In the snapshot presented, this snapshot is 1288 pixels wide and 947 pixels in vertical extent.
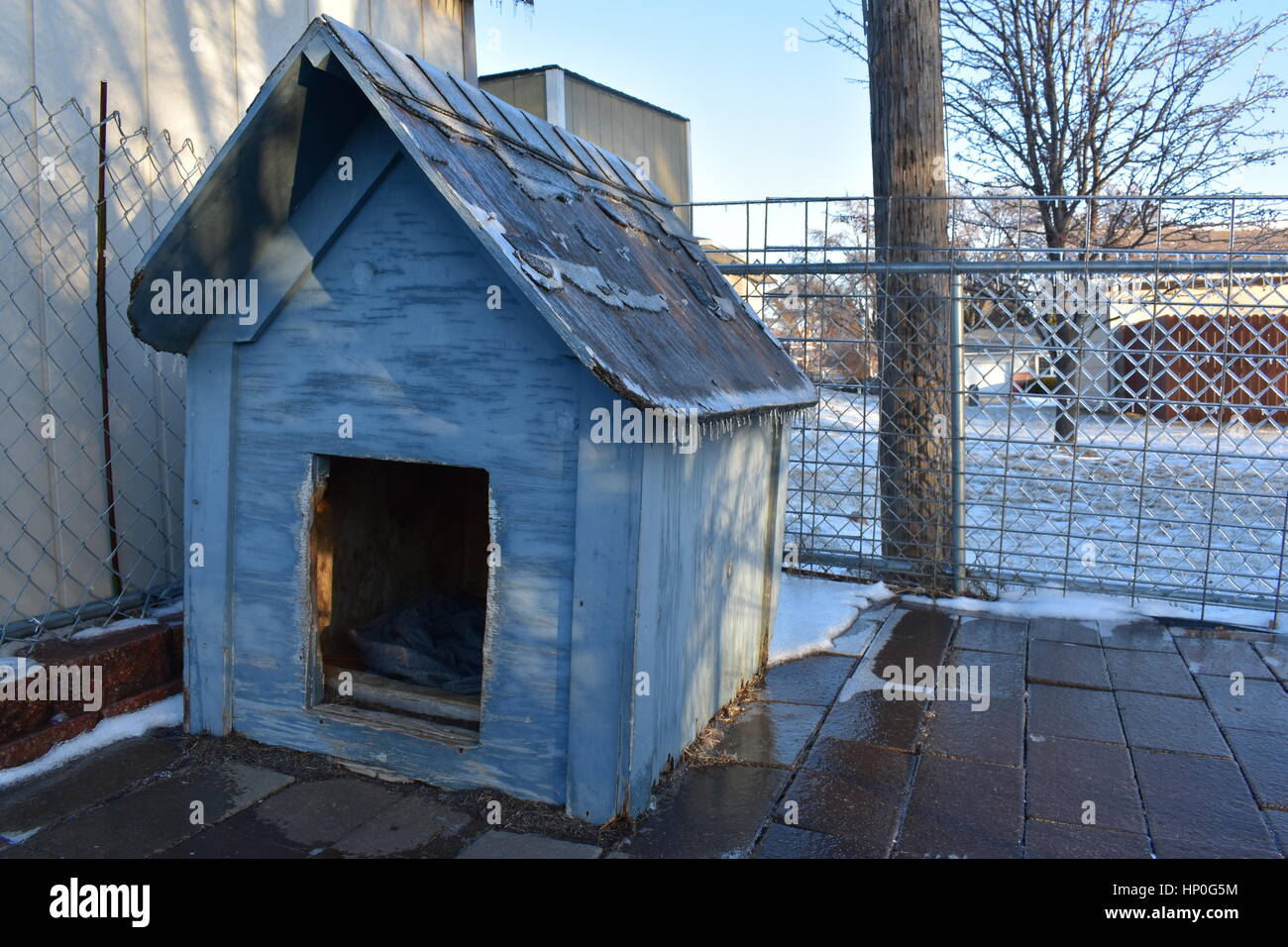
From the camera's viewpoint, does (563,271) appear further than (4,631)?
No

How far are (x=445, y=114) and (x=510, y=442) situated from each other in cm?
115

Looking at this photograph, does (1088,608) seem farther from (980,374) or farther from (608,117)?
(608,117)

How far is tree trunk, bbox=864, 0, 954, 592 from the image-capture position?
6066mm

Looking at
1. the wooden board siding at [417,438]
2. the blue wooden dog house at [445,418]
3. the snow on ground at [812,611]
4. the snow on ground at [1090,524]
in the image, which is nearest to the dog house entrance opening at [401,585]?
the blue wooden dog house at [445,418]

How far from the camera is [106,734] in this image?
3408mm

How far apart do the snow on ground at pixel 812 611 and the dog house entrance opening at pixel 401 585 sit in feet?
5.44

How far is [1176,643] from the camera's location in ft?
16.7

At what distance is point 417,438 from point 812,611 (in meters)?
3.22

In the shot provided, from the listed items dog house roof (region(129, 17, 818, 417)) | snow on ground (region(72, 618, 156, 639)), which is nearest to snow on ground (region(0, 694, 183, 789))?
snow on ground (region(72, 618, 156, 639))

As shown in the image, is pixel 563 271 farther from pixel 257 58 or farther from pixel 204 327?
pixel 257 58

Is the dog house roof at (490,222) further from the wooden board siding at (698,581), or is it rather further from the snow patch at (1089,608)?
the snow patch at (1089,608)

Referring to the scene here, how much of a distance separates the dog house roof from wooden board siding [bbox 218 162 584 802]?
0.59ft

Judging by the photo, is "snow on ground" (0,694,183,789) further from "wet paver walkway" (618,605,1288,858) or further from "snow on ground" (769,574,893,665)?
"snow on ground" (769,574,893,665)
